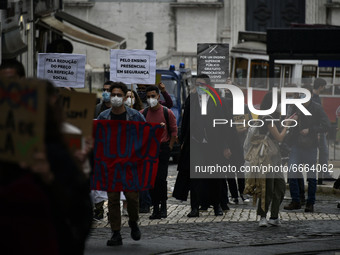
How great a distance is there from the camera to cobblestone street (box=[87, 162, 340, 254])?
10445 mm

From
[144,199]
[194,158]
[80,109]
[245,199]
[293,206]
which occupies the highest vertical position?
[80,109]

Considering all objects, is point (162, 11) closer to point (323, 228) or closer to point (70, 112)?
point (323, 228)

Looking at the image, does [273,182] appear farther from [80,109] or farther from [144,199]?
[80,109]

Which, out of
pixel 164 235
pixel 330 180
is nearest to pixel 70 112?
pixel 164 235

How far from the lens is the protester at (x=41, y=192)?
4945mm

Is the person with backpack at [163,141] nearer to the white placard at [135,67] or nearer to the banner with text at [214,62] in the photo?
the white placard at [135,67]

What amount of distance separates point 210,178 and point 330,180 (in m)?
A: 4.75

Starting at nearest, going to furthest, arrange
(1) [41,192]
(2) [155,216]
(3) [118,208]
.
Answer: (1) [41,192], (3) [118,208], (2) [155,216]

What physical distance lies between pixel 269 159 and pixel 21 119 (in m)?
7.46

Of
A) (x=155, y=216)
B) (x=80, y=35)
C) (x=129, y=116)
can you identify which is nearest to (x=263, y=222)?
(x=155, y=216)

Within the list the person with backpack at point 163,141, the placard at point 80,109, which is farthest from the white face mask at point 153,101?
the placard at point 80,109

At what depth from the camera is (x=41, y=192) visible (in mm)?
4961

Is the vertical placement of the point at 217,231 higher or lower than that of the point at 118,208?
lower

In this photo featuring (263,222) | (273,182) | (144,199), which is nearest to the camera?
(263,222)
